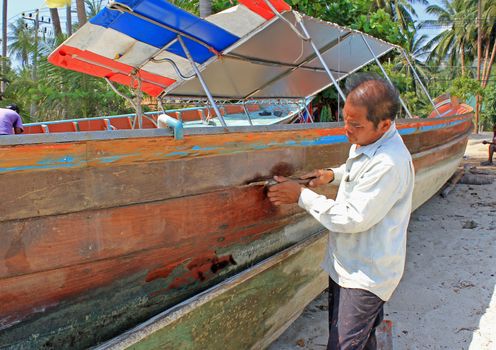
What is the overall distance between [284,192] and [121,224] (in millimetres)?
824

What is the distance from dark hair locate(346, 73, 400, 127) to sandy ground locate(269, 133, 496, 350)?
1.78 metres

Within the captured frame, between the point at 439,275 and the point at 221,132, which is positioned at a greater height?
the point at 221,132

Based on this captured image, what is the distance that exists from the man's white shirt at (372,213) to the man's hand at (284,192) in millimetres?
135

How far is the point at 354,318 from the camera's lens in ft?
→ 5.99

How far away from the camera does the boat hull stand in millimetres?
1437

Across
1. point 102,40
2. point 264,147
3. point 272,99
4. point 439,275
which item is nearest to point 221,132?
point 264,147

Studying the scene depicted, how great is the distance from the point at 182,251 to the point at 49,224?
1.99 ft

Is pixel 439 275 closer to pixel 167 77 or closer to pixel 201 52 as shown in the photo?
pixel 201 52

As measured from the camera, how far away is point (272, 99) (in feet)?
18.4

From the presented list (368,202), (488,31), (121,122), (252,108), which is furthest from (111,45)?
(488,31)

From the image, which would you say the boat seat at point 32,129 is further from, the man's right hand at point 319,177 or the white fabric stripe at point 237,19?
the man's right hand at point 319,177

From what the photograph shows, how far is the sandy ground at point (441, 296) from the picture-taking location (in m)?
2.88

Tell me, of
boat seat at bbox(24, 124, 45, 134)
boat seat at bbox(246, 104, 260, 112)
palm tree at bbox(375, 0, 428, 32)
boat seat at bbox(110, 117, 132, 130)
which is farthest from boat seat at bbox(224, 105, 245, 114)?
palm tree at bbox(375, 0, 428, 32)

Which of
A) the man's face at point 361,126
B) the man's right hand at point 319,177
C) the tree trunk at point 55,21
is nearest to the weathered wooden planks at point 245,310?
the man's right hand at point 319,177
